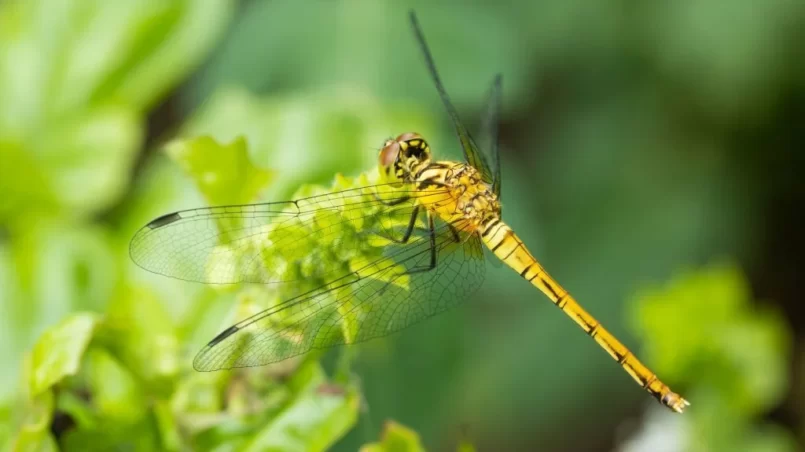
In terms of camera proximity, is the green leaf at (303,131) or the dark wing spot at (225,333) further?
the green leaf at (303,131)

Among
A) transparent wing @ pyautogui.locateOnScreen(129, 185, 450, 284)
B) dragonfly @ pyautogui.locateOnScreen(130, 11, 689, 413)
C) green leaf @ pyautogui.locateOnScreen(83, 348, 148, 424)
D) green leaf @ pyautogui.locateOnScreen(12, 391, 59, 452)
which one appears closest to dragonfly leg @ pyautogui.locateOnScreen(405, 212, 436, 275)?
dragonfly @ pyautogui.locateOnScreen(130, 11, 689, 413)

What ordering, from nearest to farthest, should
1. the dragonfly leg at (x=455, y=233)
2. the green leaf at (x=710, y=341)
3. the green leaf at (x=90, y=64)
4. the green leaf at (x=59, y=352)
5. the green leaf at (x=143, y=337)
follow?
the green leaf at (x=59, y=352)
the green leaf at (x=143, y=337)
the dragonfly leg at (x=455, y=233)
the green leaf at (x=710, y=341)
the green leaf at (x=90, y=64)

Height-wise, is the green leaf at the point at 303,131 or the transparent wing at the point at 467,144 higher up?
the green leaf at the point at 303,131

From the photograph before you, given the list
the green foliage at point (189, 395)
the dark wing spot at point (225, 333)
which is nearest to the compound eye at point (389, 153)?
the green foliage at point (189, 395)

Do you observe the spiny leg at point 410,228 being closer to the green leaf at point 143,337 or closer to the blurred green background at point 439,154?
the blurred green background at point 439,154

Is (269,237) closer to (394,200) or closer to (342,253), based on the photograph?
(342,253)

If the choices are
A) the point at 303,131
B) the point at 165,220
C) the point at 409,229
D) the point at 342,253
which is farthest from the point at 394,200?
the point at 303,131

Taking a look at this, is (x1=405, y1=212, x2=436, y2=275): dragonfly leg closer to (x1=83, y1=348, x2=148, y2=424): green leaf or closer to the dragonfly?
the dragonfly

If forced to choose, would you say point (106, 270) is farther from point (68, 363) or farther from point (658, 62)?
point (658, 62)
